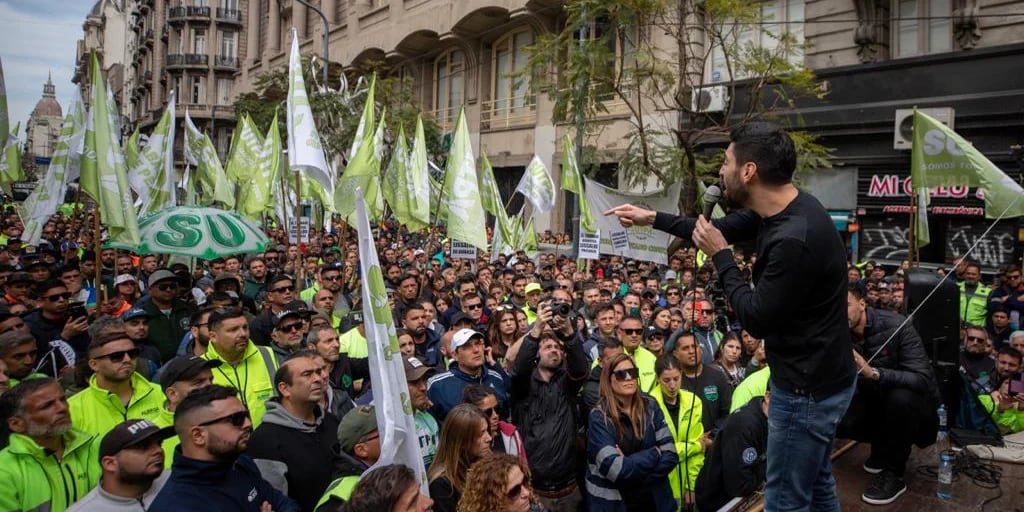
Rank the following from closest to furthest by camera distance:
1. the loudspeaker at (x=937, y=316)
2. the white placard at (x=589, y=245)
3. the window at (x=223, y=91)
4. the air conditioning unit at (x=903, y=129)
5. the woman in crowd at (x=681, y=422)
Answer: the loudspeaker at (x=937, y=316) < the woman in crowd at (x=681, y=422) < the white placard at (x=589, y=245) < the air conditioning unit at (x=903, y=129) < the window at (x=223, y=91)

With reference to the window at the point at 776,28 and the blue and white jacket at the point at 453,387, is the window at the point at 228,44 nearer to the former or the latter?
the window at the point at 776,28

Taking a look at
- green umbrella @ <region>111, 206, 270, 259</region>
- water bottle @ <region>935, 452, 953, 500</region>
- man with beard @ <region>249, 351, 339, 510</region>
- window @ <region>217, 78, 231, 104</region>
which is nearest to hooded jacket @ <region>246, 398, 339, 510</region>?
man with beard @ <region>249, 351, 339, 510</region>

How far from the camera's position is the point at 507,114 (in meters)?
28.3

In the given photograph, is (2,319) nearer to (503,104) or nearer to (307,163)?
(307,163)

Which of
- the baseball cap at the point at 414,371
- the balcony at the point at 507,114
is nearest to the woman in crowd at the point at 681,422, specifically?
the baseball cap at the point at 414,371

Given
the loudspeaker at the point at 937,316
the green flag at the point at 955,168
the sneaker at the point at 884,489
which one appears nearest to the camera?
the sneaker at the point at 884,489

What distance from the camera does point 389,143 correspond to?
24.9m

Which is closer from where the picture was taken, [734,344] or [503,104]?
[734,344]

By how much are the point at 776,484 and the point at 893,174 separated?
1687 cm

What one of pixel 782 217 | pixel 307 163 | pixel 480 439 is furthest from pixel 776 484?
pixel 307 163

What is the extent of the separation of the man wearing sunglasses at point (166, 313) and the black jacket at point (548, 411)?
3.90 m

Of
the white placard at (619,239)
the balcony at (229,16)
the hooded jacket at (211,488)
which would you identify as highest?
the balcony at (229,16)

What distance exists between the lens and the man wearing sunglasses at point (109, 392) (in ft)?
13.7

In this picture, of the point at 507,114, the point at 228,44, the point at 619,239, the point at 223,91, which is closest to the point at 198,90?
the point at 223,91
